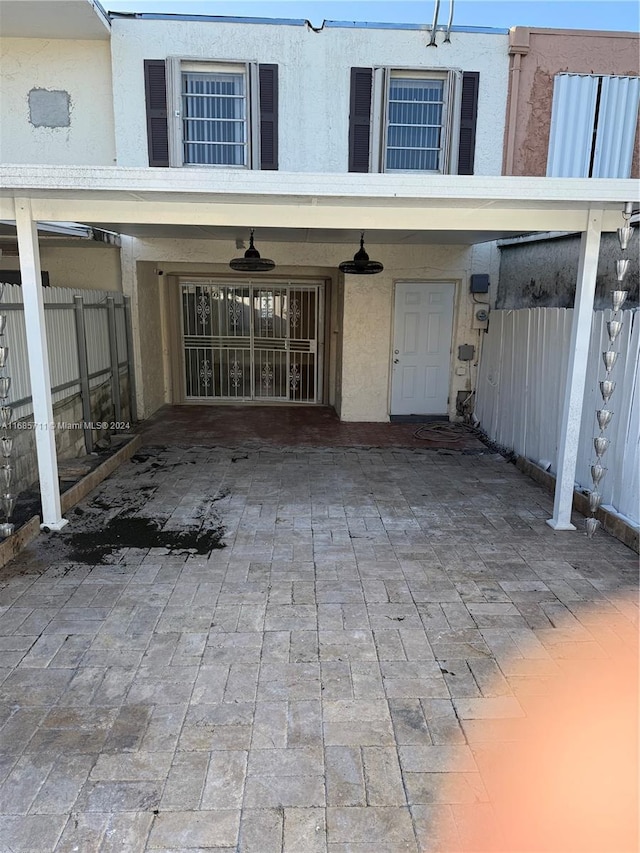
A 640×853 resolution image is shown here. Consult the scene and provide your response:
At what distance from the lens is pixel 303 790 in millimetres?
2172

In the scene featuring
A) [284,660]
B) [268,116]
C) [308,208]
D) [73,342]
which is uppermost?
[268,116]

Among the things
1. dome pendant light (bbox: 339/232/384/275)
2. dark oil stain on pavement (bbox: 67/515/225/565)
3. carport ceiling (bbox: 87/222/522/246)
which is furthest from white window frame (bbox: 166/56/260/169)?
dark oil stain on pavement (bbox: 67/515/225/565)

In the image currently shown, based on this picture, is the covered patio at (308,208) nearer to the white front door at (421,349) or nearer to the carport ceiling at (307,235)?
the carport ceiling at (307,235)

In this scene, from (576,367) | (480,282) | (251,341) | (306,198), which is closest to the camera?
(306,198)

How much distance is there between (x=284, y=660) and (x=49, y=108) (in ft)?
25.1

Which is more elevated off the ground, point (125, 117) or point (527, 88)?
point (527, 88)

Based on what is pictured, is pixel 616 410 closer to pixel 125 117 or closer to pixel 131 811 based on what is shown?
pixel 131 811

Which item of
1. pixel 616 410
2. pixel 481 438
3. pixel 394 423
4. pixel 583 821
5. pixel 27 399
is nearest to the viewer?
pixel 583 821

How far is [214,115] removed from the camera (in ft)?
23.4

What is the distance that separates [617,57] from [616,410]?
543 centimetres

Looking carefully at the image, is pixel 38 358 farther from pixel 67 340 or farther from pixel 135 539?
pixel 67 340

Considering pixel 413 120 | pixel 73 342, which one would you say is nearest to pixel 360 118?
pixel 413 120

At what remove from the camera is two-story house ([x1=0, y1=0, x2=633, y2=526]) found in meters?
4.08

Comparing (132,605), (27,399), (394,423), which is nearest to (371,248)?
(394,423)
